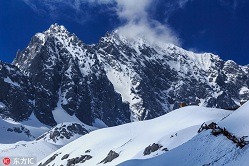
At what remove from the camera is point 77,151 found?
87062 millimetres

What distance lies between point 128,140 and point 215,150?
157 ft

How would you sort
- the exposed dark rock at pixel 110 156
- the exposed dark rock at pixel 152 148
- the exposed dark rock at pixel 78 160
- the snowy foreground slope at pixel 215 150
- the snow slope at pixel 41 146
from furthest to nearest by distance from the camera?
1. the snow slope at pixel 41 146
2. the exposed dark rock at pixel 78 160
3. the exposed dark rock at pixel 110 156
4. the exposed dark rock at pixel 152 148
5. the snowy foreground slope at pixel 215 150

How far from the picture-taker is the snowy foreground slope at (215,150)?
28.3 metres

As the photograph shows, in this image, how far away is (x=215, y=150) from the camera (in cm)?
3130

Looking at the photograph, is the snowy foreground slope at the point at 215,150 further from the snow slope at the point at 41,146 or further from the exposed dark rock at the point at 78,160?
the snow slope at the point at 41,146

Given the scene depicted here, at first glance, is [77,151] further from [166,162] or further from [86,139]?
[166,162]

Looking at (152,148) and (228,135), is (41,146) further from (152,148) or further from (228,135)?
(228,135)

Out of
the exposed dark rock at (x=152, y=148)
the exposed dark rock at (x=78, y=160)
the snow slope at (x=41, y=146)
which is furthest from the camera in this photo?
the snow slope at (x=41, y=146)

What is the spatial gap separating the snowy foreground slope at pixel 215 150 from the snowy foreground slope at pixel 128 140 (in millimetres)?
18974

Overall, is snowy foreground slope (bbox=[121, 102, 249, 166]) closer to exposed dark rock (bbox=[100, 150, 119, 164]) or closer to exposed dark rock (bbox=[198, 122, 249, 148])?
exposed dark rock (bbox=[198, 122, 249, 148])

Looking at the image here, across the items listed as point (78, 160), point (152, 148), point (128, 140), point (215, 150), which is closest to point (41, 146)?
point (78, 160)

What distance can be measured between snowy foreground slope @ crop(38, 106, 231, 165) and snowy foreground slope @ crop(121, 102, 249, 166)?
1897cm

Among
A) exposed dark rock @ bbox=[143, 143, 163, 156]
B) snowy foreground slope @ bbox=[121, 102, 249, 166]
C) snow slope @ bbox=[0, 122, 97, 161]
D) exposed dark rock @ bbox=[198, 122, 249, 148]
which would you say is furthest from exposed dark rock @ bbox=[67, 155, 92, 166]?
snow slope @ bbox=[0, 122, 97, 161]

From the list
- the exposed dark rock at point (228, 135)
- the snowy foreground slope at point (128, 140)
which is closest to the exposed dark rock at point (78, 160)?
the snowy foreground slope at point (128, 140)
